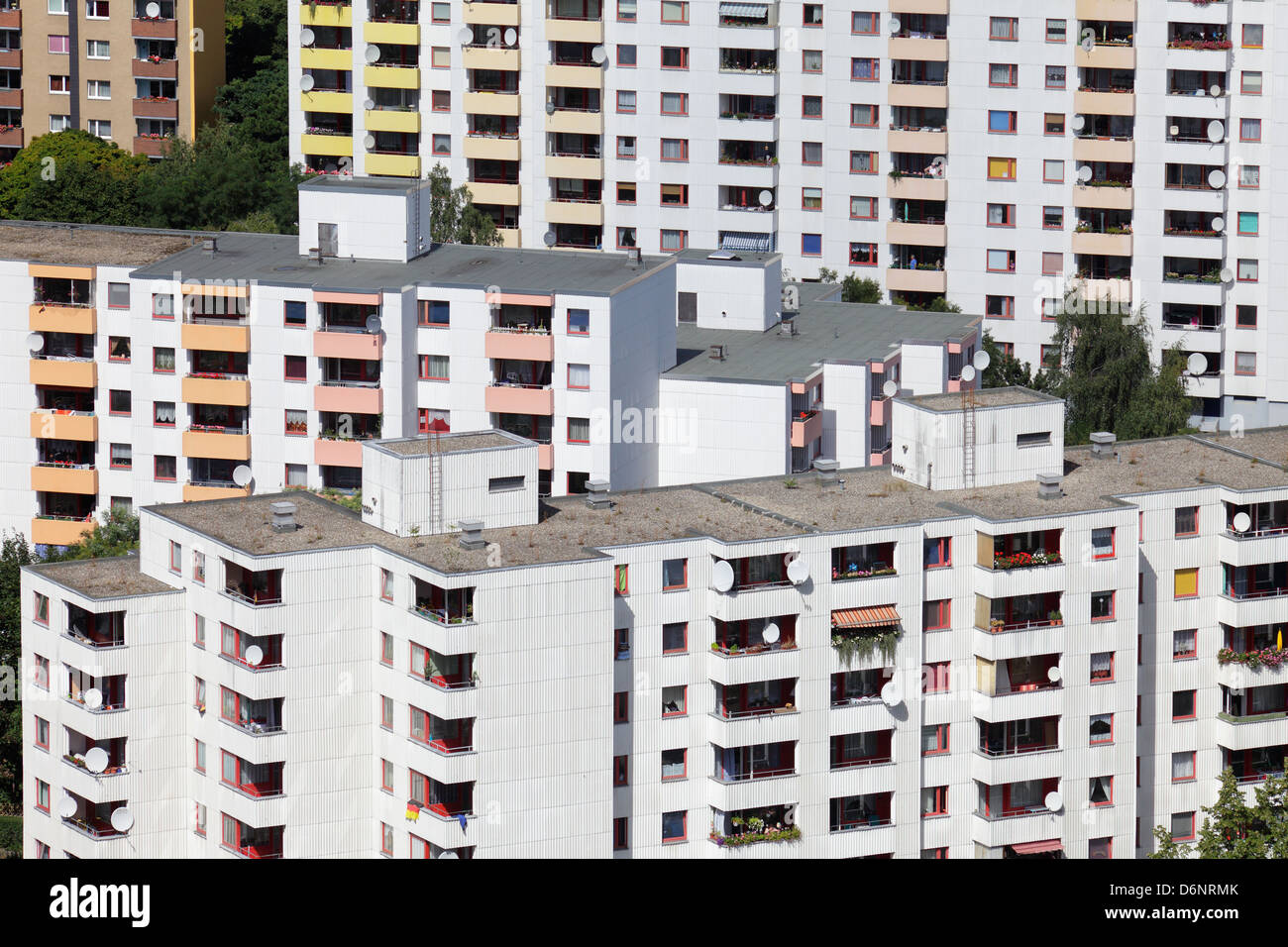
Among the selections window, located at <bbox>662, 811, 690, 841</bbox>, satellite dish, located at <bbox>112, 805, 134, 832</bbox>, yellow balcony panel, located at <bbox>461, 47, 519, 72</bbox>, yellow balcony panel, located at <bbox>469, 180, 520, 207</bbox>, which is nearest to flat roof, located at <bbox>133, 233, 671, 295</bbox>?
yellow balcony panel, located at <bbox>469, 180, 520, 207</bbox>

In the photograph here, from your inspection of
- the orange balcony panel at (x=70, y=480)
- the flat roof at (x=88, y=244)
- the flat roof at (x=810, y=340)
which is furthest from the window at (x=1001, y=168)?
the orange balcony panel at (x=70, y=480)

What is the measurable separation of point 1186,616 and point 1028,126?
6138 cm

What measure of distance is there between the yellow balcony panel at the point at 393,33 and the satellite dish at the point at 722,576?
78.1 m

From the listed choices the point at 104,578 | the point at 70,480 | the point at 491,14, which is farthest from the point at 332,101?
the point at 104,578

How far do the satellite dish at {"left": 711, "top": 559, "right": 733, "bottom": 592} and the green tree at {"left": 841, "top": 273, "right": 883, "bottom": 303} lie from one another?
6403 cm

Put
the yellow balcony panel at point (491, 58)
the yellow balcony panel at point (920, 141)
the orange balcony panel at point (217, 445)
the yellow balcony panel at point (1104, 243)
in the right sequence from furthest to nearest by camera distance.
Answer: the yellow balcony panel at point (491, 58) → the yellow balcony panel at point (920, 141) → the yellow balcony panel at point (1104, 243) → the orange balcony panel at point (217, 445)

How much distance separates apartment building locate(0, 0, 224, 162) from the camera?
559 feet

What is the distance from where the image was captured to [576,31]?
155375 millimetres

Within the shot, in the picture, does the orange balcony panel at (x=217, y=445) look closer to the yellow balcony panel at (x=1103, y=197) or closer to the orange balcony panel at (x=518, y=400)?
the orange balcony panel at (x=518, y=400)

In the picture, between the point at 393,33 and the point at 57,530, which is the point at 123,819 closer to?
the point at 57,530

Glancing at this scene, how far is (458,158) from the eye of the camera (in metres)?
160

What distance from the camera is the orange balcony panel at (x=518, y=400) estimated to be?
385ft

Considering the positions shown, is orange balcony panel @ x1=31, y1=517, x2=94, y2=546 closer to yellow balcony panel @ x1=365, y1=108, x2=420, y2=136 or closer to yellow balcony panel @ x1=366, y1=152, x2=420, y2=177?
yellow balcony panel @ x1=366, y1=152, x2=420, y2=177
